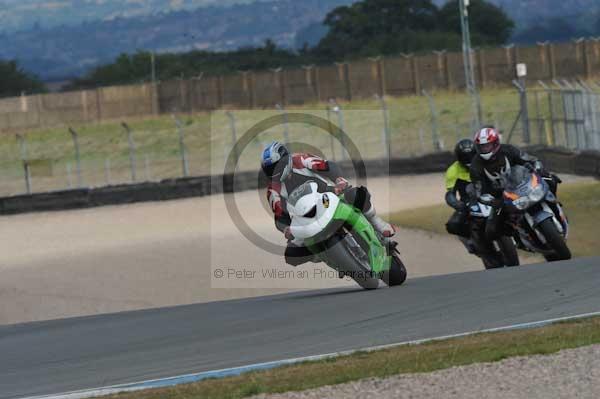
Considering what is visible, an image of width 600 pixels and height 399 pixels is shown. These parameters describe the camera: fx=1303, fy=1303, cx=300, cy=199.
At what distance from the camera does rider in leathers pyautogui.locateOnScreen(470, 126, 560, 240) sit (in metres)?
14.3

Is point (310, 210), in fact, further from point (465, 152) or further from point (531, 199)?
point (465, 152)

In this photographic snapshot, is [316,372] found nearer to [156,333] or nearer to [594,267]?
[156,333]

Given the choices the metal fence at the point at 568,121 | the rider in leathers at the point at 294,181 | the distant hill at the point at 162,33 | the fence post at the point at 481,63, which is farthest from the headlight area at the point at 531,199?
the distant hill at the point at 162,33

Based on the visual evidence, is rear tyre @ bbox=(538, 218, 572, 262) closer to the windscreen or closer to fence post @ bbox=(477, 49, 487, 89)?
the windscreen

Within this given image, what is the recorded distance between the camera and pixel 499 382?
7.09 metres

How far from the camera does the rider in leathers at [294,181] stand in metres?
11.8

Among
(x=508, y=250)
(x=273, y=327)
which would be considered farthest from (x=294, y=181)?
(x=508, y=250)

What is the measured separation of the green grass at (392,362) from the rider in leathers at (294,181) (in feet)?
10.5

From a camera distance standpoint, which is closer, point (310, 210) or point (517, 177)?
point (310, 210)

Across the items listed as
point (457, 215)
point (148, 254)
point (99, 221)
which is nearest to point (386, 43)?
point (99, 221)

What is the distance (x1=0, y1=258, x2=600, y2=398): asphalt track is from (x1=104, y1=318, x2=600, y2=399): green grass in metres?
0.51

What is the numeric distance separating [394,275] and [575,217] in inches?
382

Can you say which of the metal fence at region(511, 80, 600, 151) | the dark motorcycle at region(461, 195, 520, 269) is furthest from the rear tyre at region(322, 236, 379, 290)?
the metal fence at region(511, 80, 600, 151)

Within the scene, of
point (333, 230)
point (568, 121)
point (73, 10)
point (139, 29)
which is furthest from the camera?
point (73, 10)
